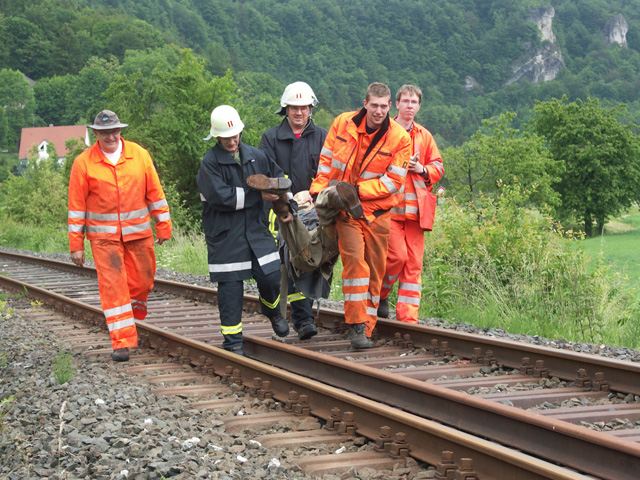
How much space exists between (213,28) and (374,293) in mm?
173085

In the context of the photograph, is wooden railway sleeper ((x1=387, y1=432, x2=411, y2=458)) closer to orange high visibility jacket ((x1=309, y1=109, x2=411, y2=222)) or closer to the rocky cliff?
orange high visibility jacket ((x1=309, y1=109, x2=411, y2=222))

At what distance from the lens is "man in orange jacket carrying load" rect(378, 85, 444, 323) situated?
712cm

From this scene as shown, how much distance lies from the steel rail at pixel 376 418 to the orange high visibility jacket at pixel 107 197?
3.81ft

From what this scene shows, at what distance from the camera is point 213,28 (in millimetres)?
170750

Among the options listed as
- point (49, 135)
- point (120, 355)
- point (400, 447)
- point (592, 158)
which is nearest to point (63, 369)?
point (120, 355)

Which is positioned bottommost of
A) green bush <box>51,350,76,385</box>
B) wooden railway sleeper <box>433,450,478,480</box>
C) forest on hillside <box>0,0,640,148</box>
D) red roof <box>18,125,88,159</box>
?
green bush <box>51,350,76,385</box>

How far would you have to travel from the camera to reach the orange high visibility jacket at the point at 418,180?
718 centimetres

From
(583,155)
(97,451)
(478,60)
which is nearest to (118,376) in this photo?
(97,451)

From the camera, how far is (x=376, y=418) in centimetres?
429

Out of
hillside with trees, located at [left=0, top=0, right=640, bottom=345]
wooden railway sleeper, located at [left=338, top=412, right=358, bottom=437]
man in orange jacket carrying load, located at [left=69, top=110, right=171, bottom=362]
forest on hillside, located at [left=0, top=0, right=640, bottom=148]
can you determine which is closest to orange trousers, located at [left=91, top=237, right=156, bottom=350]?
man in orange jacket carrying load, located at [left=69, top=110, right=171, bottom=362]

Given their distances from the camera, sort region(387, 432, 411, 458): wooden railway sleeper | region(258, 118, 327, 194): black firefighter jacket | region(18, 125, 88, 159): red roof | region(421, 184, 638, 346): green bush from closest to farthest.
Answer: region(387, 432, 411, 458): wooden railway sleeper < region(258, 118, 327, 194): black firefighter jacket < region(421, 184, 638, 346): green bush < region(18, 125, 88, 159): red roof

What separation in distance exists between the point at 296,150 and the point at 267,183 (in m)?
1.18

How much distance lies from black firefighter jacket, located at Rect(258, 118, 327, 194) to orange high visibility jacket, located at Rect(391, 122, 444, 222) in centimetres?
90

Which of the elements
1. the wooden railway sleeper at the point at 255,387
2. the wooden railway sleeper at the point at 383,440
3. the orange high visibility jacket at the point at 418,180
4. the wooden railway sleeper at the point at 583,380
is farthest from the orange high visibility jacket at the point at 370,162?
the wooden railway sleeper at the point at 383,440
